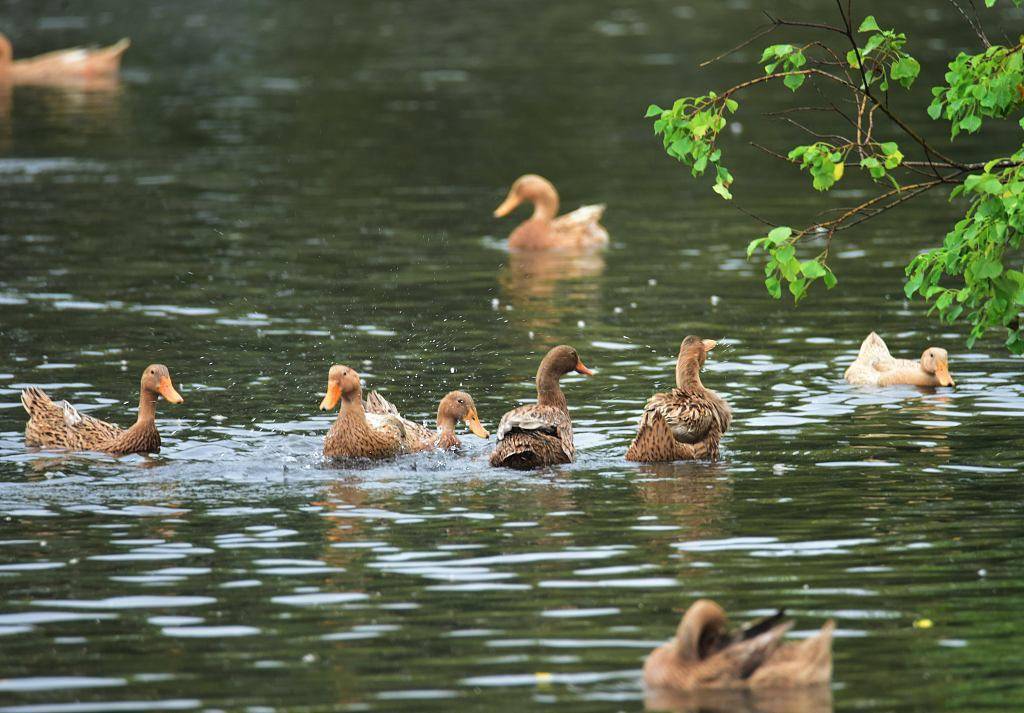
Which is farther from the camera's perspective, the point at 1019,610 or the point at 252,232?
the point at 252,232

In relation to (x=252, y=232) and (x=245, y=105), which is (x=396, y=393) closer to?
(x=252, y=232)

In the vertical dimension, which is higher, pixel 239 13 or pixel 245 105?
pixel 239 13

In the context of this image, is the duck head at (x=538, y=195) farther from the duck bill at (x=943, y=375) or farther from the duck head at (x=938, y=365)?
the duck bill at (x=943, y=375)

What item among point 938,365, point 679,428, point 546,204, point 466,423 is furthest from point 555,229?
point 679,428

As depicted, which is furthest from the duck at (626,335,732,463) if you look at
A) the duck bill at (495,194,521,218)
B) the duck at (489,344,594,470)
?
the duck bill at (495,194,521,218)

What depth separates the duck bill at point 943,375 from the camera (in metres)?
18.7

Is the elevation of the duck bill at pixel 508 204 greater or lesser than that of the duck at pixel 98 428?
greater

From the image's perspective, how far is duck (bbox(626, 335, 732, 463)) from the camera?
52.2 feet

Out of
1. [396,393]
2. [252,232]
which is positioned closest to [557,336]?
[396,393]

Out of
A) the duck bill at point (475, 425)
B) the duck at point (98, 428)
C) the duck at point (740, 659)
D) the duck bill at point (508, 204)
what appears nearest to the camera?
the duck at point (740, 659)

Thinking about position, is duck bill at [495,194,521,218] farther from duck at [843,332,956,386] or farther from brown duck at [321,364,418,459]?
brown duck at [321,364,418,459]

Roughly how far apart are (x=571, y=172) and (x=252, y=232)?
27.8 ft

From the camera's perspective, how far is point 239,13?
67562 millimetres

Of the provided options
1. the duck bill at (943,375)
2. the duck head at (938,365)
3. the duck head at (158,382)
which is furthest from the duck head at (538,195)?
the duck head at (158,382)
